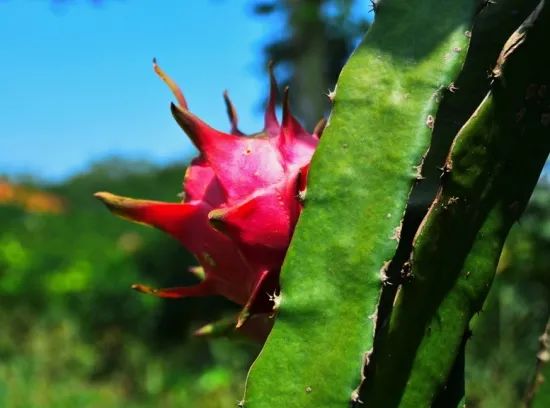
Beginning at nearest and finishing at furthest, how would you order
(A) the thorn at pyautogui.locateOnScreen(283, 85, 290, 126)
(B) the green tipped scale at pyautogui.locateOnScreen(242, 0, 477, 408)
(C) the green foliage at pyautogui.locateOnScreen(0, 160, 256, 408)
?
1. (B) the green tipped scale at pyautogui.locateOnScreen(242, 0, 477, 408)
2. (A) the thorn at pyautogui.locateOnScreen(283, 85, 290, 126)
3. (C) the green foliage at pyautogui.locateOnScreen(0, 160, 256, 408)

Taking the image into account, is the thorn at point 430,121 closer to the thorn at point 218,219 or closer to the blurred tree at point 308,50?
the thorn at point 218,219

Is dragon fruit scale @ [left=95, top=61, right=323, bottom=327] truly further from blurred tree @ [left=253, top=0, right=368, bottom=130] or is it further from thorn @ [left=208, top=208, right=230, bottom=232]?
blurred tree @ [left=253, top=0, right=368, bottom=130]

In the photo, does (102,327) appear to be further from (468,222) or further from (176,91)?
(468,222)

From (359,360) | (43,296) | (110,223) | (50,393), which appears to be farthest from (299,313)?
(110,223)

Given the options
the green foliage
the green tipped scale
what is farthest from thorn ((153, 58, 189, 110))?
the green foliage

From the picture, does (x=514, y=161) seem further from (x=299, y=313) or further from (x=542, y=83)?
(x=299, y=313)

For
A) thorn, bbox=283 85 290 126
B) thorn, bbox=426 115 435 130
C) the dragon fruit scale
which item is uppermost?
thorn, bbox=426 115 435 130
